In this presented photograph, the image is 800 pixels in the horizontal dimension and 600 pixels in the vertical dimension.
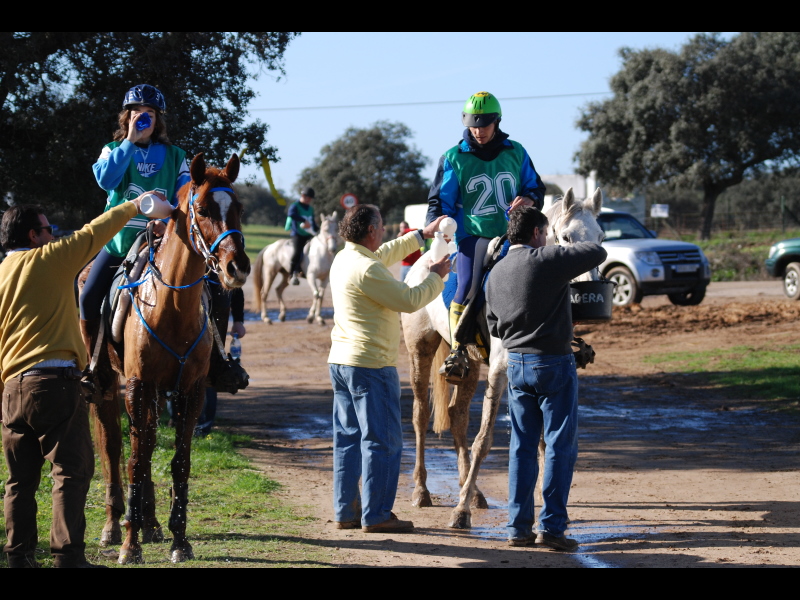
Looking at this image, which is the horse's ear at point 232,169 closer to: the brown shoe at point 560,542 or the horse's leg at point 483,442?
the horse's leg at point 483,442

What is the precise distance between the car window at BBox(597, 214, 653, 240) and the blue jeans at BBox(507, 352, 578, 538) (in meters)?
16.7

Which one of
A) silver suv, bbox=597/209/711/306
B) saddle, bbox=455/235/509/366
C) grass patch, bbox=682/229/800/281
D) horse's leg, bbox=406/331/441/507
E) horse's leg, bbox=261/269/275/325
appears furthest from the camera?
grass patch, bbox=682/229/800/281

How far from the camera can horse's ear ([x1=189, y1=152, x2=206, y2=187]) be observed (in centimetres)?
Result: 543

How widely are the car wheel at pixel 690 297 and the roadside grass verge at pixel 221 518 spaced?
1474 cm

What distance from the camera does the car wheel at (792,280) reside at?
20297 mm

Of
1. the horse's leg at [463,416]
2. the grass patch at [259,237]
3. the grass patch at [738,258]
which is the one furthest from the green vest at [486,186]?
the grass patch at [259,237]

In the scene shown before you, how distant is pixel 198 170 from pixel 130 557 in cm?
247

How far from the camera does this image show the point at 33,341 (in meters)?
4.86

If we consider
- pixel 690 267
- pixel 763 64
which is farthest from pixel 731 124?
pixel 690 267

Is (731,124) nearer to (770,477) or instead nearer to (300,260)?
(300,260)

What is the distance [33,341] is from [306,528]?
98.5 inches

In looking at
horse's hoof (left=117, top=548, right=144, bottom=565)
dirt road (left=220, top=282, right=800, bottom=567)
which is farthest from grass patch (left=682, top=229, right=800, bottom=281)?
horse's hoof (left=117, top=548, right=144, bottom=565)

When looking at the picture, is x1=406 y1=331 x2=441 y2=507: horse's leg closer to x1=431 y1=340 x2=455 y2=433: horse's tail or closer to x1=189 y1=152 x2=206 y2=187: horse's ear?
x1=431 y1=340 x2=455 y2=433: horse's tail

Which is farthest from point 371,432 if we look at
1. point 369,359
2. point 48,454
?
point 48,454
